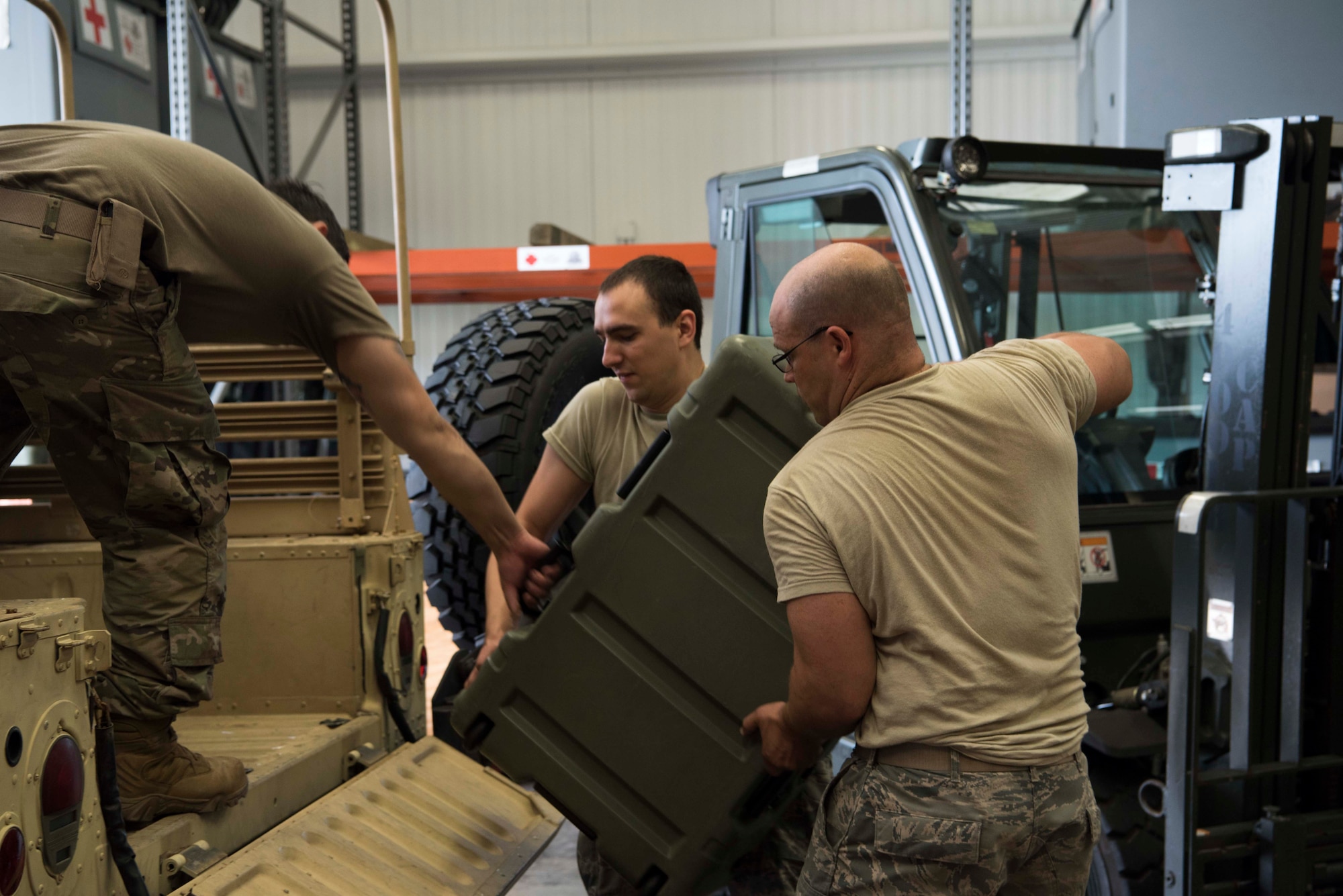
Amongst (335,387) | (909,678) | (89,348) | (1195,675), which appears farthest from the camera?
(335,387)

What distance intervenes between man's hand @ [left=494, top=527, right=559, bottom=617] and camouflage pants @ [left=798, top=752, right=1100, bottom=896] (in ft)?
2.50

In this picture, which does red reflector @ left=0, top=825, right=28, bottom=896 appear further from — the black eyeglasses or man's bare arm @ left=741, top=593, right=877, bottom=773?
the black eyeglasses

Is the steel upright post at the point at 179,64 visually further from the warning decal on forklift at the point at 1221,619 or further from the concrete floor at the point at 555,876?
the warning decal on forklift at the point at 1221,619

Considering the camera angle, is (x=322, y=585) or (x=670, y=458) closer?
(x=670, y=458)

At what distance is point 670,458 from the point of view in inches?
76.8

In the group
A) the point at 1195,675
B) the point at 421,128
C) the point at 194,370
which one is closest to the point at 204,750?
the point at 194,370

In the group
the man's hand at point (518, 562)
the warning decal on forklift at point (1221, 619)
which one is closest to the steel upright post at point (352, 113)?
the man's hand at point (518, 562)

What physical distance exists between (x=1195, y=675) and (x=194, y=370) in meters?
2.02

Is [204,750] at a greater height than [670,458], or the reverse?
[670,458]

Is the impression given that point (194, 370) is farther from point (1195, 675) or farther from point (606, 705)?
point (1195, 675)

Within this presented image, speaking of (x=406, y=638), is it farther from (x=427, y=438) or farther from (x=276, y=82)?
(x=276, y=82)

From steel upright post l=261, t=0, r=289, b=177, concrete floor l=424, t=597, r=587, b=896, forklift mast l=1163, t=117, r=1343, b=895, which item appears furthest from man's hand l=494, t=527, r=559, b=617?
steel upright post l=261, t=0, r=289, b=177

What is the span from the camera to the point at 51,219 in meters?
1.81

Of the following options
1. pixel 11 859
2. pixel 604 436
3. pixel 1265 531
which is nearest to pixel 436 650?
pixel 604 436
